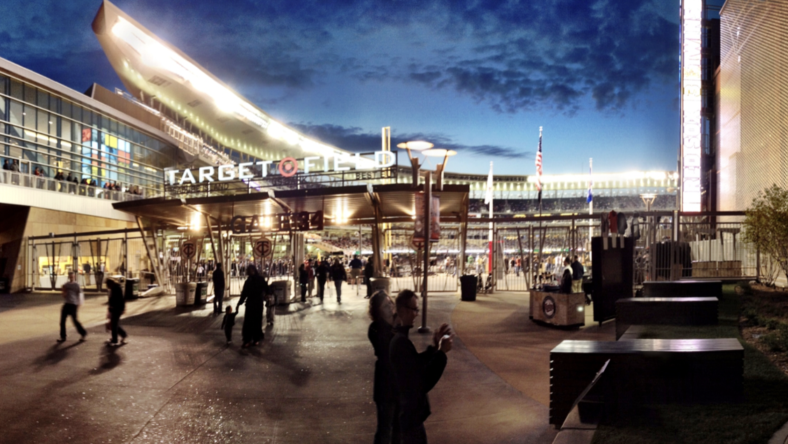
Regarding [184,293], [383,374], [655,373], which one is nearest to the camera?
[383,374]

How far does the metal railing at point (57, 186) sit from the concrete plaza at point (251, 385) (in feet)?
66.1

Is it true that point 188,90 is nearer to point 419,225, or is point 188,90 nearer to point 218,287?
point 218,287

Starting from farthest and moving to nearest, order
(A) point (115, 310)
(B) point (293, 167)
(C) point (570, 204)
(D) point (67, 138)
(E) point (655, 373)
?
1. (C) point (570, 204)
2. (D) point (67, 138)
3. (B) point (293, 167)
4. (A) point (115, 310)
5. (E) point (655, 373)

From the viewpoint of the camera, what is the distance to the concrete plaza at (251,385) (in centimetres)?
628

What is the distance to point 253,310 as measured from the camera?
1161cm

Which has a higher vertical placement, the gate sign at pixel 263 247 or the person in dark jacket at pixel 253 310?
the gate sign at pixel 263 247

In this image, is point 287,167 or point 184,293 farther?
point 287,167

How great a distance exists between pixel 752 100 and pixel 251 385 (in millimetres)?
26211

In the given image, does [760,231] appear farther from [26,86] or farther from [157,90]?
[157,90]

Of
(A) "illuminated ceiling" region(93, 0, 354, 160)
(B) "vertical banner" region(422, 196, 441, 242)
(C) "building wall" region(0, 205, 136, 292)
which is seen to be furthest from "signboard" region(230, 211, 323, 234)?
(A) "illuminated ceiling" region(93, 0, 354, 160)

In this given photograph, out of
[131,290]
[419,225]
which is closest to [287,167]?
[131,290]

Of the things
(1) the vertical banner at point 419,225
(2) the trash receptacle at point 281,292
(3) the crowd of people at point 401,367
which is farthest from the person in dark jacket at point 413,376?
(2) the trash receptacle at point 281,292

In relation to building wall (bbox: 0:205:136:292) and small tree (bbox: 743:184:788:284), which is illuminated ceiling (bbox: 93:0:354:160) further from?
small tree (bbox: 743:184:788:284)

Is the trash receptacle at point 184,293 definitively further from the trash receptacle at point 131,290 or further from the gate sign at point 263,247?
the trash receptacle at point 131,290
